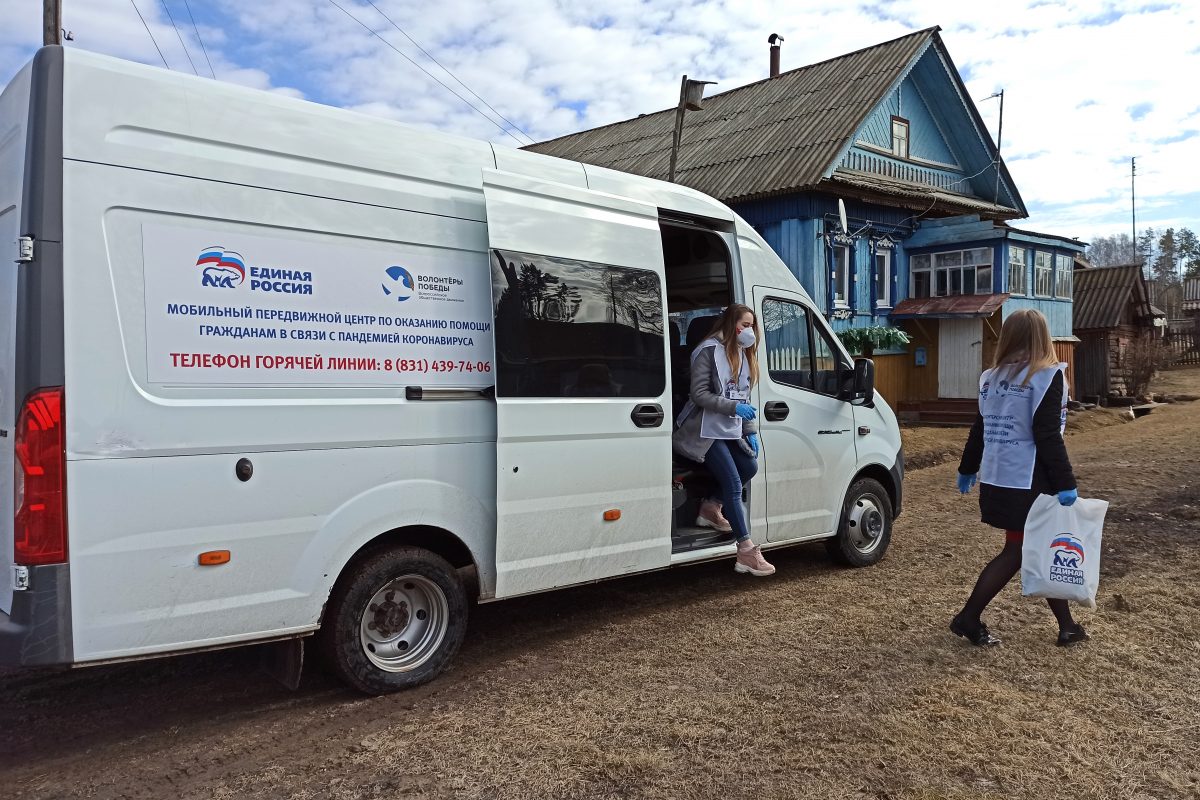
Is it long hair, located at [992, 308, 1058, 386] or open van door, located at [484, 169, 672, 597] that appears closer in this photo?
open van door, located at [484, 169, 672, 597]

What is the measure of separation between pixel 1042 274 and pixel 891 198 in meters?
5.49

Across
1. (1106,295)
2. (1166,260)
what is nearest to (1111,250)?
(1166,260)

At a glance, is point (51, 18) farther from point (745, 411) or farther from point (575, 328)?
point (745, 411)

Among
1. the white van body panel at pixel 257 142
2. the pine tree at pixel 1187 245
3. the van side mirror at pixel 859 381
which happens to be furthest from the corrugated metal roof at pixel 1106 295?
the pine tree at pixel 1187 245

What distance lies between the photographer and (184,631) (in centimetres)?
357

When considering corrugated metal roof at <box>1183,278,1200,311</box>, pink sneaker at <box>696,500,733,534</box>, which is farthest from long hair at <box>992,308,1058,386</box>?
corrugated metal roof at <box>1183,278,1200,311</box>

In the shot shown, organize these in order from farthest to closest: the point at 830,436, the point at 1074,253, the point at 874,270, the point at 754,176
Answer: the point at 1074,253 < the point at 874,270 < the point at 754,176 < the point at 830,436

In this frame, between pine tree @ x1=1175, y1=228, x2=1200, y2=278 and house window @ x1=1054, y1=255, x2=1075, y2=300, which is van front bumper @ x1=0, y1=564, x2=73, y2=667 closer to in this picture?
house window @ x1=1054, y1=255, x2=1075, y2=300

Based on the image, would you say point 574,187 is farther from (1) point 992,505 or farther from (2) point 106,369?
(1) point 992,505

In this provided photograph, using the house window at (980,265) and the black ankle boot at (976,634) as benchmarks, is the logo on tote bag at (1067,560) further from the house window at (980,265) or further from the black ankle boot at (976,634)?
the house window at (980,265)

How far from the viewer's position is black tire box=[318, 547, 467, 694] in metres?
4.04

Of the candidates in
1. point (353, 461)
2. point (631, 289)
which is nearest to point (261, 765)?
point (353, 461)

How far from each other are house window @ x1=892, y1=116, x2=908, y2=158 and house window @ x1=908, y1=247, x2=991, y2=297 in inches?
103

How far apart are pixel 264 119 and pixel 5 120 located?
1.02 metres
